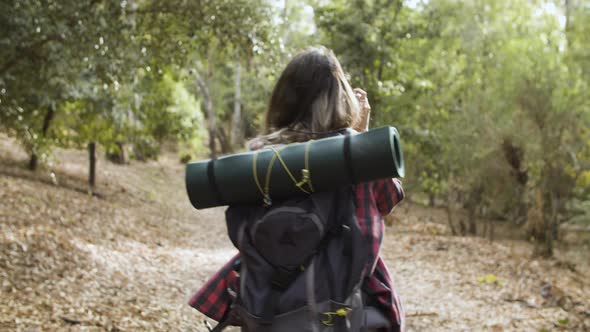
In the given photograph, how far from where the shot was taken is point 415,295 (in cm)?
742

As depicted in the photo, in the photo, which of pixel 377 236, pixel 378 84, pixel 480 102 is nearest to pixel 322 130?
pixel 377 236

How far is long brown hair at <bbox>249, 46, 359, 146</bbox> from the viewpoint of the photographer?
2.02 metres

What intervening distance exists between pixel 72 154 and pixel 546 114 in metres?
13.9

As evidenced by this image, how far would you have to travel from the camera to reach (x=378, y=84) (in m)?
12.1

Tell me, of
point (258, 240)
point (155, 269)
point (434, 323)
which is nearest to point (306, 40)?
point (155, 269)

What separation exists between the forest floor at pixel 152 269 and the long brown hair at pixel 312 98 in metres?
3.53

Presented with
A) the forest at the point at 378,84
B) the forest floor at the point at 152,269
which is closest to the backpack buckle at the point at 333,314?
the forest at the point at 378,84

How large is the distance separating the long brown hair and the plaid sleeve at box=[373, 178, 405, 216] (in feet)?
0.83

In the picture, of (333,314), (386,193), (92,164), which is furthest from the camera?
(92,164)

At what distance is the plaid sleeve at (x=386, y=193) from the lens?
76.9 inches

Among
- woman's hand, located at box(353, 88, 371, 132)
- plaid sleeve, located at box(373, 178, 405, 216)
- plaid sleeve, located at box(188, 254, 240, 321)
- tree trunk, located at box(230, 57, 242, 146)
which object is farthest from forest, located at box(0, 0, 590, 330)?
tree trunk, located at box(230, 57, 242, 146)

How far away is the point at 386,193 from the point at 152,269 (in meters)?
6.15

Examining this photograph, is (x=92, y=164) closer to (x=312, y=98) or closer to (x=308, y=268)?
(x=312, y=98)

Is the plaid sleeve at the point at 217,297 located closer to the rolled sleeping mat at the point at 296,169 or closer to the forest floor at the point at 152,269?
the rolled sleeping mat at the point at 296,169
